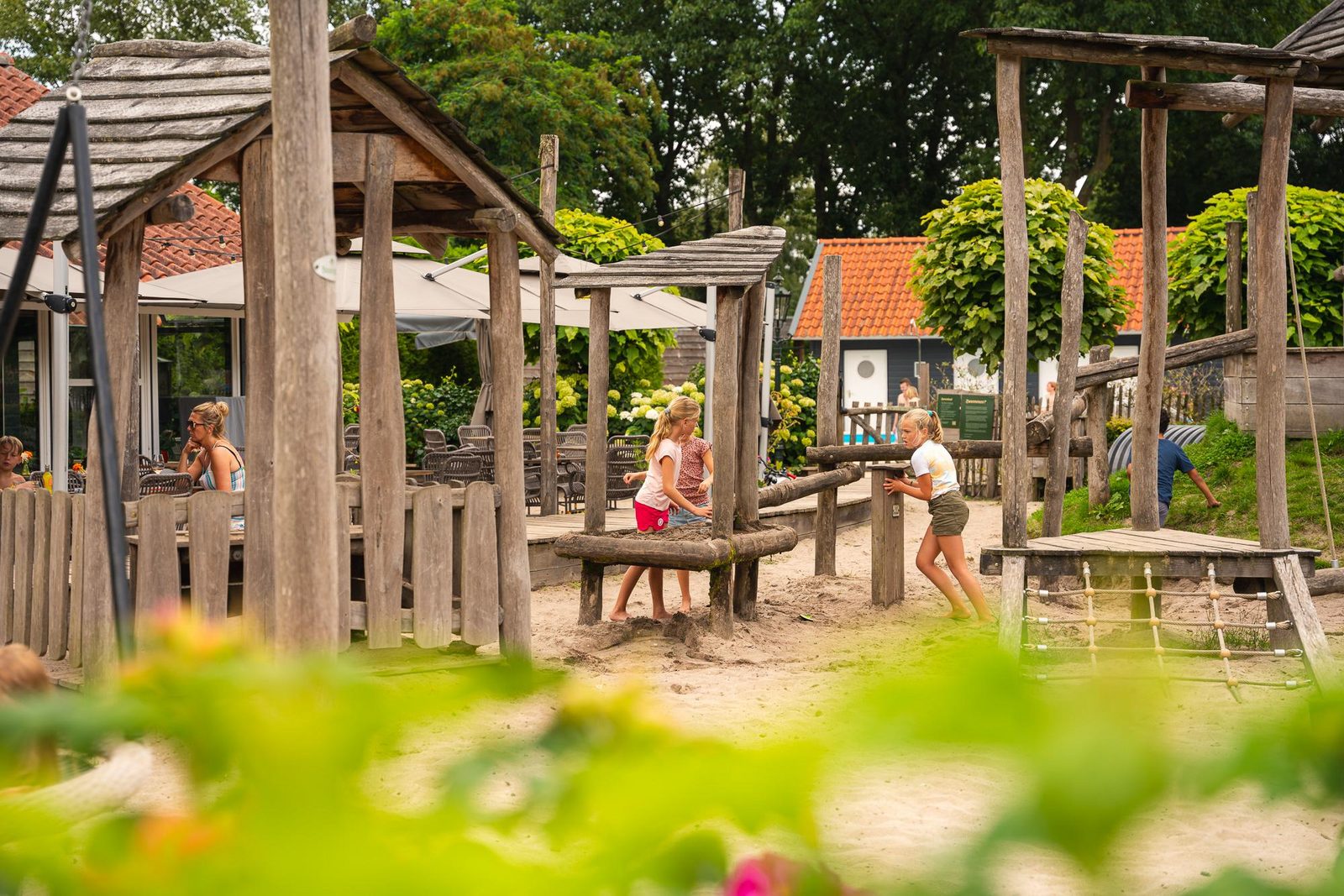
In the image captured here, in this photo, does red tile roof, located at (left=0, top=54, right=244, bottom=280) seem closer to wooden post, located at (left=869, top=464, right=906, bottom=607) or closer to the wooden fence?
wooden post, located at (left=869, top=464, right=906, bottom=607)

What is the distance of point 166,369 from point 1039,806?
1617 centimetres

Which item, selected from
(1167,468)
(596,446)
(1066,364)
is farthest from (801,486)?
(1167,468)

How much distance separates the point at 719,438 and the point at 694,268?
1.10 metres

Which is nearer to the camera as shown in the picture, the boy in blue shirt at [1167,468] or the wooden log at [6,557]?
the wooden log at [6,557]

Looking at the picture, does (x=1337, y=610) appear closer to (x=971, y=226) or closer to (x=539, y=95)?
(x=971, y=226)

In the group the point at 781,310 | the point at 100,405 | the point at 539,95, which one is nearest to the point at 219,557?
the point at 100,405

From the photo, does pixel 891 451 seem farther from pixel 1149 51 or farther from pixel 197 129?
pixel 197 129

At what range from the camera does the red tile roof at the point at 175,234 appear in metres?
15.1

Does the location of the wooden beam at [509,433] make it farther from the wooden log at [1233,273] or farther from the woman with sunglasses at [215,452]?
the wooden log at [1233,273]

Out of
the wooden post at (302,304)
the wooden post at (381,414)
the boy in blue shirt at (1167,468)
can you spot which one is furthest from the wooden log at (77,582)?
the boy in blue shirt at (1167,468)

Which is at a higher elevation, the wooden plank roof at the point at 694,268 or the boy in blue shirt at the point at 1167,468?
the wooden plank roof at the point at 694,268

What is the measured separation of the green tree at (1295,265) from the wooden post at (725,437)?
7.98 m

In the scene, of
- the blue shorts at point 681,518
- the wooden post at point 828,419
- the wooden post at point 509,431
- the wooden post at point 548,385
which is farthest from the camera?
the wooden post at point 548,385

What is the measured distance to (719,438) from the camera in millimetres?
8453
